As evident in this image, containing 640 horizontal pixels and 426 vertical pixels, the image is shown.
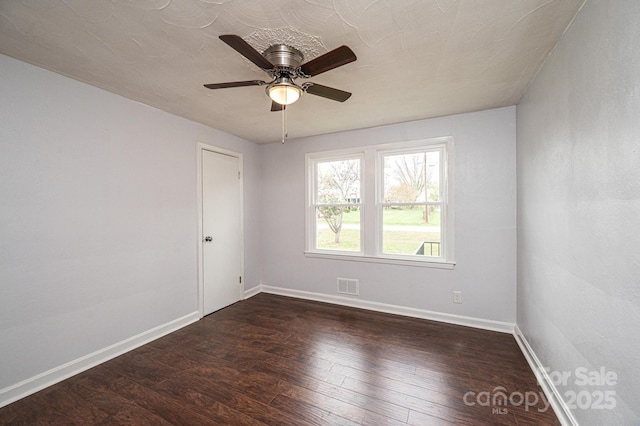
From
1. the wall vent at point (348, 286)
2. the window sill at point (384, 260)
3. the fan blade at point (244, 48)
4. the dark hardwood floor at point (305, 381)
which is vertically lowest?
the dark hardwood floor at point (305, 381)

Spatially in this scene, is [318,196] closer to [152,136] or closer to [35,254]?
[152,136]

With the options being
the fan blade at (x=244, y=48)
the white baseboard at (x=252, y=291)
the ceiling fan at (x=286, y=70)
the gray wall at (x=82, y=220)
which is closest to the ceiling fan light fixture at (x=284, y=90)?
the ceiling fan at (x=286, y=70)

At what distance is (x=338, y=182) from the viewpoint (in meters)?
3.92

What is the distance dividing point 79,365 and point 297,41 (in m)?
3.19

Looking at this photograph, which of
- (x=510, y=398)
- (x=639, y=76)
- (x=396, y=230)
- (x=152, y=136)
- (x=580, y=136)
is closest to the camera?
(x=639, y=76)

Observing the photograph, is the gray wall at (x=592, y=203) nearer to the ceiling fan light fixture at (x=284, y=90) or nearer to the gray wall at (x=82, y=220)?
the ceiling fan light fixture at (x=284, y=90)

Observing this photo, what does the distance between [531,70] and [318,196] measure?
2.81 meters

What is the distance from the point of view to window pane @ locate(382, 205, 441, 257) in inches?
130

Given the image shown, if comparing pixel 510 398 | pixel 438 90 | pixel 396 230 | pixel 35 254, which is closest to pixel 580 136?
pixel 438 90

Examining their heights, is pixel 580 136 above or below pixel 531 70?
below

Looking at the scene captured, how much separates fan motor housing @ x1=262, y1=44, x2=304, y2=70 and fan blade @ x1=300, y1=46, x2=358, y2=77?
7.4 inches

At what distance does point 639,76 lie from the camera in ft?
3.33

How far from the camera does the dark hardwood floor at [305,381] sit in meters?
1.73

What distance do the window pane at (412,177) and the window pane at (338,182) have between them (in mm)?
442
